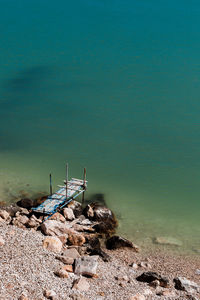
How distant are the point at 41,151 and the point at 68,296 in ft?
73.2

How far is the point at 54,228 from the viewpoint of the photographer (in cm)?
1864

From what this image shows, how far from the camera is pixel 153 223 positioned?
22359 millimetres

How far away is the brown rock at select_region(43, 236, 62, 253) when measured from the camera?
16344mm

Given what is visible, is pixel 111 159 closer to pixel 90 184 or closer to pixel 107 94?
pixel 90 184

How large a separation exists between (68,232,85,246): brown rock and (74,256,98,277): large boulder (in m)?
2.60

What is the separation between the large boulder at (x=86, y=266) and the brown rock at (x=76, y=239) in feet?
8.55

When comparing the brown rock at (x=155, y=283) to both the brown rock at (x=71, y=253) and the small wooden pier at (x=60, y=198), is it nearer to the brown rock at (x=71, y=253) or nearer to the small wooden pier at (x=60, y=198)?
the brown rock at (x=71, y=253)

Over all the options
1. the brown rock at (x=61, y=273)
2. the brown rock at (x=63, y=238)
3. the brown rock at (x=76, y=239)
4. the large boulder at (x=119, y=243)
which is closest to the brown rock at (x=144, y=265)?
the large boulder at (x=119, y=243)

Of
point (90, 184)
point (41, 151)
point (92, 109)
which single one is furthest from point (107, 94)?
point (90, 184)

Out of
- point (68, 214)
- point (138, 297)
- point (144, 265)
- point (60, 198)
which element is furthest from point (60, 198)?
point (138, 297)

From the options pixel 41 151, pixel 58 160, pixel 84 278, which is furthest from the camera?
pixel 41 151

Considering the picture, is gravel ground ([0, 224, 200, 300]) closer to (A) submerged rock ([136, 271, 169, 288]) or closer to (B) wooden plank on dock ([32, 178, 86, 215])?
(A) submerged rock ([136, 271, 169, 288])

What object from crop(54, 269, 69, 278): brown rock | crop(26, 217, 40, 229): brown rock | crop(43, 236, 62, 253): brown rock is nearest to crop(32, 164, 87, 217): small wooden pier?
crop(26, 217, 40, 229): brown rock

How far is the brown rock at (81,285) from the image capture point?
43.5 feet
